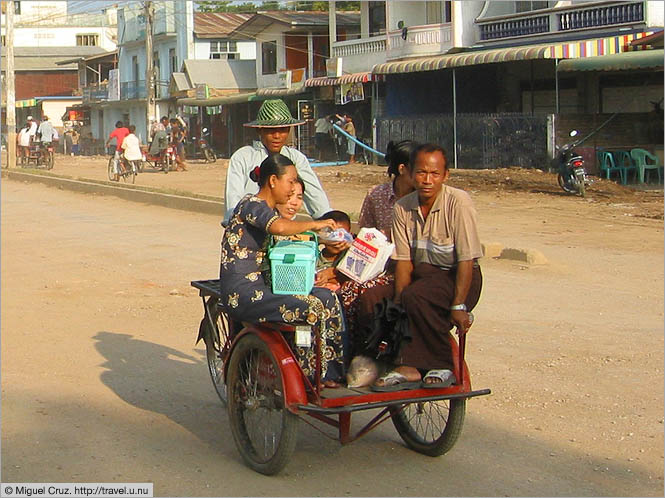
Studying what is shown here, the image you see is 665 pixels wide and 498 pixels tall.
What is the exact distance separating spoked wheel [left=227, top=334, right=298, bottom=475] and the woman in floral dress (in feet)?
0.56

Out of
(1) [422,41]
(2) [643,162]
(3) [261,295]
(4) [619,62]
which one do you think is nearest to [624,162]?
(2) [643,162]

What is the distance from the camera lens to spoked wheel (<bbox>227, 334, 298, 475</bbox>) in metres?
4.46

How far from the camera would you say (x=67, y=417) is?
223 inches

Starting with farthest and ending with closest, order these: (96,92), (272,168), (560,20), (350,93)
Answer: (96,92), (350,93), (560,20), (272,168)

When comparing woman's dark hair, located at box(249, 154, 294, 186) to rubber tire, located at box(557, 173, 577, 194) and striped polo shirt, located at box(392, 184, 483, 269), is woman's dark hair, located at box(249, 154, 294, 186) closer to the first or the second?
striped polo shirt, located at box(392, 184, 483, 269)

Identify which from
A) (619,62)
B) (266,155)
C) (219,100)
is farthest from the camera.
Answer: (219,100)

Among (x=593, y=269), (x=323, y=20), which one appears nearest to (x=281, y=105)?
(x=593, y=269)

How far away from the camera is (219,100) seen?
41938mm

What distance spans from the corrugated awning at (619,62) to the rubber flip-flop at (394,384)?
17.4 m

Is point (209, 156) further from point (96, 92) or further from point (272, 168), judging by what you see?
point (272, 168)

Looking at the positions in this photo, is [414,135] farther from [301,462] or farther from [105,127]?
[105,127]

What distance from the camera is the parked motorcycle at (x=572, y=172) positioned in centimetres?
1841

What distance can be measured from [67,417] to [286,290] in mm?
1891

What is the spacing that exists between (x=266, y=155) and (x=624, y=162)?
16499 millimetres
